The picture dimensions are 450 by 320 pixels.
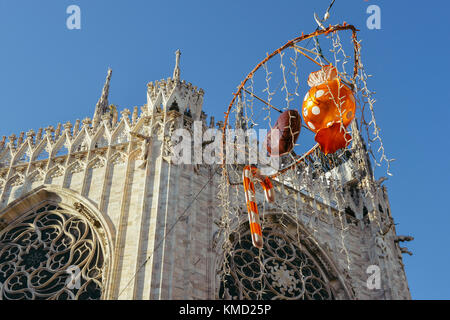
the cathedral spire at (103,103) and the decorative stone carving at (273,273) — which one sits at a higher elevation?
the cathedral spire at (103,103)

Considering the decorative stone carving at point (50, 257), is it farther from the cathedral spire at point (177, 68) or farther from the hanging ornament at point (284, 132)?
the hanging ornament at point (284, 132)

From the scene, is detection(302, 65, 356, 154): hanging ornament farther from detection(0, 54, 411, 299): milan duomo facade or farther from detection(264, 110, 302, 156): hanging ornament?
detection(0, 54, 411, 299): milan duomo facade

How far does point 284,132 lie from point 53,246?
8.86m

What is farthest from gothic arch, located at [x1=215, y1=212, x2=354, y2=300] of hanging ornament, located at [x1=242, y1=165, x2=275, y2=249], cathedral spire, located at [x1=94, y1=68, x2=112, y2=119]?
cathedral spire, located at [x1=94, y1=68, x2=112, y2=119]

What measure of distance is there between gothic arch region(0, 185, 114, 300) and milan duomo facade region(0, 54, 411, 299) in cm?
3

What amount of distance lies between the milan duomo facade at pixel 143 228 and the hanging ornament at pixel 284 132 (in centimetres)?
368

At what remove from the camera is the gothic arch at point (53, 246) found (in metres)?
16.6

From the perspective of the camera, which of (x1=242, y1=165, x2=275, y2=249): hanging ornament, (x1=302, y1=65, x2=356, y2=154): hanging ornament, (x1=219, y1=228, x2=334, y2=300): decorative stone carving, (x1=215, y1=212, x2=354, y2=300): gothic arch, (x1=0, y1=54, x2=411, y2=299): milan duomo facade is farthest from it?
(x1=215, y1=212, x2=354, y2=300): gothic arch

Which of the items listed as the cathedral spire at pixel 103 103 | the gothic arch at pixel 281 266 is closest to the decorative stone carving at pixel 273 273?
the gothic arch at pixel 281 266

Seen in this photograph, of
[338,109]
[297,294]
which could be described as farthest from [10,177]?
[338,109]

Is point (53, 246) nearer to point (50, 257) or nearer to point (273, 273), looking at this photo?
point (50, 257)

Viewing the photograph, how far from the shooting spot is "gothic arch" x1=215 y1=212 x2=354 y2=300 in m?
17.6

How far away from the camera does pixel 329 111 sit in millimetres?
11102

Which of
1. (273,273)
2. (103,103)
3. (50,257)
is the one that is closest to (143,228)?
(50,257)
